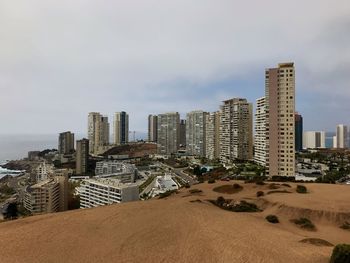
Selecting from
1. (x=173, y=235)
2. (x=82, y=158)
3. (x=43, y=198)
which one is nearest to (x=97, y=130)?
(x=82, y=158)

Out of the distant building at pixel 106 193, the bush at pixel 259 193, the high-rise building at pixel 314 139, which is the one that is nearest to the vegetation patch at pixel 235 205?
the bush at pixel 259 193

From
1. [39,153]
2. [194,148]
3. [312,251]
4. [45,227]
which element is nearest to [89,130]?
[39,153]

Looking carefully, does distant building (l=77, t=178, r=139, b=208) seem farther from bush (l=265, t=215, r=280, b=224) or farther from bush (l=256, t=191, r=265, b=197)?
bush (l=265, t=215, r=280, b=224)

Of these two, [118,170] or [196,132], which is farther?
[196,132]

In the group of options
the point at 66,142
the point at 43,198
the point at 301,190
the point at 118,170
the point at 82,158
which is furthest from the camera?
the point at 66,142

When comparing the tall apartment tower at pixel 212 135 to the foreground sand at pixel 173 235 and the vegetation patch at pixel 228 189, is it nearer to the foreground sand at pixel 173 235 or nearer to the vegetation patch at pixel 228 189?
the vegetation patch at pixel 228 189

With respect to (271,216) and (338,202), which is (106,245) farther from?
(338,202)

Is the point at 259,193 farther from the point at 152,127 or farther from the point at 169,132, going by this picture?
the point at 152,127
